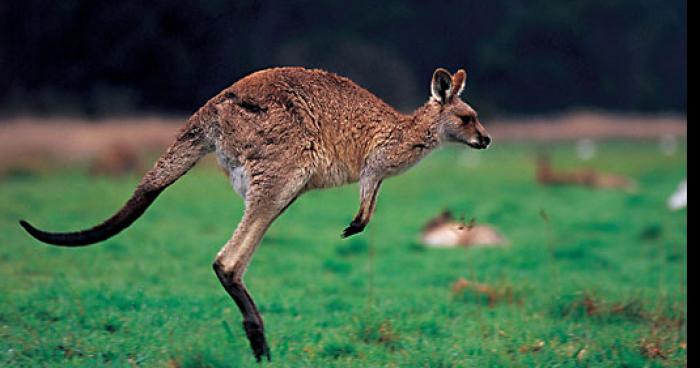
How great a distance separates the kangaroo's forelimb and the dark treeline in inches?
390

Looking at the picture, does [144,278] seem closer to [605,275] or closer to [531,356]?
[531,356]

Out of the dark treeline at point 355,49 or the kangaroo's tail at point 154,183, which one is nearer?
the kangaroo's tail at point 154,183

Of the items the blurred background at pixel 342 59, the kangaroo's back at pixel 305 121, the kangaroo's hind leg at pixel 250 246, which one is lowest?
the kangaroo's hind leg at pixel 250 246

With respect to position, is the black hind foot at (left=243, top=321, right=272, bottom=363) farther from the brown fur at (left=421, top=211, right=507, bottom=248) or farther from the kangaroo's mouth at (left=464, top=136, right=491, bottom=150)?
the brown fur at (left=421, top=211, right=507, bottom=248)

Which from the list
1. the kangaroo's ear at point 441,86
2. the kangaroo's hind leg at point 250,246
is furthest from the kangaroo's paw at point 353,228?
the kangaroo's ear at point 441,86

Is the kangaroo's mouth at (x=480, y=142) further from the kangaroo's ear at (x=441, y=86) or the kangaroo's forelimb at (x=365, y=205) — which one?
the kangaroo's forelimb at (x=365, y=205)

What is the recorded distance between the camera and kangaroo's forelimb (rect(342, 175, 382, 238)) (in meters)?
6.21

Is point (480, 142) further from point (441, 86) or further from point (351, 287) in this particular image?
point (351, 287)

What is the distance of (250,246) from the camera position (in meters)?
5.96

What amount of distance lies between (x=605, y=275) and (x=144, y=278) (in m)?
5.45

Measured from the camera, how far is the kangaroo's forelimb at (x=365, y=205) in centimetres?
621

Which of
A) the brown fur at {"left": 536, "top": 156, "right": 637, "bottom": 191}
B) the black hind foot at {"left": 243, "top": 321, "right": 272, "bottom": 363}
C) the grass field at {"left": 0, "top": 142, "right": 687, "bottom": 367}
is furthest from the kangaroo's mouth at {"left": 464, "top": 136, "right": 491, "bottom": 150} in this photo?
the brown fur at {"left": 536, "top": 156, "right": 637, "bottom": 191}

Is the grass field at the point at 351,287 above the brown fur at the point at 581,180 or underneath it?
underneath

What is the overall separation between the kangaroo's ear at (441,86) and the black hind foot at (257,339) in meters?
2.12
